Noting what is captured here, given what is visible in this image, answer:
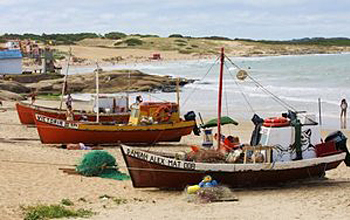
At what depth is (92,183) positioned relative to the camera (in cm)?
1611

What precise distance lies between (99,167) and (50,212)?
4.70 m

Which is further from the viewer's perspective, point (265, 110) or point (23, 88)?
point (23, 88)

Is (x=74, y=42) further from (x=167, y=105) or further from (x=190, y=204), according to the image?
(x=190, y=204)

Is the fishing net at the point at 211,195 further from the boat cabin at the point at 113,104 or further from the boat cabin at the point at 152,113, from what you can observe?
the boat cabin at the point at 113,104

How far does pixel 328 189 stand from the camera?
15586mm

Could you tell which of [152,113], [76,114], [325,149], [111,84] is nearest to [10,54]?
[111,84]

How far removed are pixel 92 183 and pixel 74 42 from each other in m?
147

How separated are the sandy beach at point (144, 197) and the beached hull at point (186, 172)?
0.84ft

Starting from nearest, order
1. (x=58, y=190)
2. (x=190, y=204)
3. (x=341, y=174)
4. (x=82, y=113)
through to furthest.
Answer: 1. (x=190, y=204)
2. (x=58, y=190)
3. (x=341, y=174)
4. (x=82, y=113)

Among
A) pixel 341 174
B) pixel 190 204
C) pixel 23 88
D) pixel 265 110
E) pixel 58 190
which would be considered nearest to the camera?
pixel 190 204

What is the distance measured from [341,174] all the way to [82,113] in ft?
40.8

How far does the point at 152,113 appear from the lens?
23.8 meters

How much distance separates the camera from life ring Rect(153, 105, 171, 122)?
23.8 m

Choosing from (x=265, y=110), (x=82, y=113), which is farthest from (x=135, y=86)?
(x=82, y=113)
